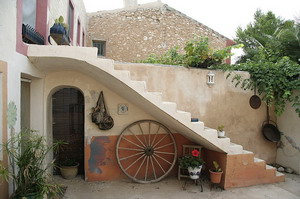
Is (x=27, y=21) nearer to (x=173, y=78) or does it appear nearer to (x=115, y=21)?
(x=173, y=78)

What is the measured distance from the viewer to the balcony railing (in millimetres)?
3395

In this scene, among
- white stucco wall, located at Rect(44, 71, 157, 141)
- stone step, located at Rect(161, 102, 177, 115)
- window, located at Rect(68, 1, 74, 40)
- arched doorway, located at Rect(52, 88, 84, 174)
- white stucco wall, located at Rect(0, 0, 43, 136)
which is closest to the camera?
white stucco wall, located at Rect(0, 0, 43, 136)

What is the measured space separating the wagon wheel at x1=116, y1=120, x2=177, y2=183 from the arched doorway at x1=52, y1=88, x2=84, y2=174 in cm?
117

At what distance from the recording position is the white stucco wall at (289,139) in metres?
5.67

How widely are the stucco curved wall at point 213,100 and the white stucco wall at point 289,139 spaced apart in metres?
0.25

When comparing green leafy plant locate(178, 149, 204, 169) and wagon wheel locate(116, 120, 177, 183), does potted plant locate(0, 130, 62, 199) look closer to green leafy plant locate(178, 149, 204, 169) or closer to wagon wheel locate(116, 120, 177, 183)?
wagon wheel locate(116, 120, 177, 183)

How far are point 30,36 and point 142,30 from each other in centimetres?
717

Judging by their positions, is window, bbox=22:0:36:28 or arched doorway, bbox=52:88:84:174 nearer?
window, bbox=22:0:36:28

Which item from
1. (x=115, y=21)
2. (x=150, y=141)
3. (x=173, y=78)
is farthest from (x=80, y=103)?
(x=115, y=21)

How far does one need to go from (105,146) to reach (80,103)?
Result: 4.10 ft

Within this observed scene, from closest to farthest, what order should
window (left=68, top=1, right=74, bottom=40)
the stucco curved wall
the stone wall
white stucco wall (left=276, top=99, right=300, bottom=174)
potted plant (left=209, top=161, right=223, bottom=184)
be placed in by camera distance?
potted plant (left=209, top=161, right=223, bottom=184) < the stucco curved wall < white stucco wall (left=276, top=99, right=300, bottom=174) < window (left=68, top=1, right=74, bottom=40) < the stone wall

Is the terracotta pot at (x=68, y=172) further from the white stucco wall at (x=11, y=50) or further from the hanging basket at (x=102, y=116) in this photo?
the white stucco wall at (x=11, y=50)

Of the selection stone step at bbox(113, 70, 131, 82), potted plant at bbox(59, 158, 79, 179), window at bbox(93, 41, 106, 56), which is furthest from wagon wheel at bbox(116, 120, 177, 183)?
window at bbox(93, 41, 106, 56)

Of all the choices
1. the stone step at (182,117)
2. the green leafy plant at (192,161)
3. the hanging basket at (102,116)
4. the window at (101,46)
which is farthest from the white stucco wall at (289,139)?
the window at (101,46)
